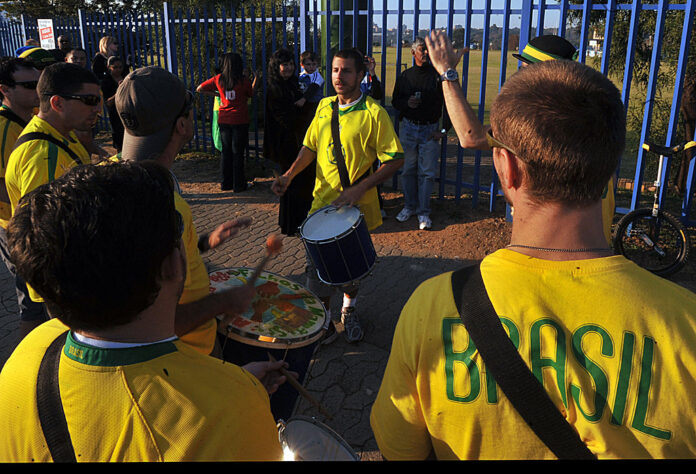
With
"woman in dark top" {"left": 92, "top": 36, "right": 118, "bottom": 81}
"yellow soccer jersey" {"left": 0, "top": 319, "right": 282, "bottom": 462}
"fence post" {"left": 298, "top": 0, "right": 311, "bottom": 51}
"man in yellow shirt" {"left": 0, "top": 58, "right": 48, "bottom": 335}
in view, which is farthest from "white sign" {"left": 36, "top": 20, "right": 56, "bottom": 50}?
"yellow soccer jersey" {"left": 0, "top": 319, "right": 282, "bottom": 462}

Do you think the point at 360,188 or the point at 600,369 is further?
the point at 360,188

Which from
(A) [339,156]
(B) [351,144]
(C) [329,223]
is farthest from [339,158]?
(C) [329,223]

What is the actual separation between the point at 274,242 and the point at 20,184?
1457mm

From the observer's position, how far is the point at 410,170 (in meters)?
7.05

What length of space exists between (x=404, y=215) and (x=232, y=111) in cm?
321

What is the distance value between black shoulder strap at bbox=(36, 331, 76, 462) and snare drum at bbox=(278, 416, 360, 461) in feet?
2.28

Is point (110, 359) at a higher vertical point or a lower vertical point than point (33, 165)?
lower

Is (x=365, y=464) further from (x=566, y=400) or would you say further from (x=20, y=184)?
(x=20, y=184)

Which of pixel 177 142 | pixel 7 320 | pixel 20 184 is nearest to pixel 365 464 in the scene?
pixel 177 142

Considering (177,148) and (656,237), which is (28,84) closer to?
(177,148)

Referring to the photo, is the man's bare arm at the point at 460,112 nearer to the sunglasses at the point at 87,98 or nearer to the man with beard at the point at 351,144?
the man with beard at the point at 351,144

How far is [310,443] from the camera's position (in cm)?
175

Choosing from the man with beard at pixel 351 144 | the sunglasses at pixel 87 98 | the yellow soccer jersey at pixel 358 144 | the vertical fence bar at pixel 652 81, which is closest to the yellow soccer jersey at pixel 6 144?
the sunglasses at pixel 87 98

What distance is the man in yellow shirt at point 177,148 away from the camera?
2.04 m
